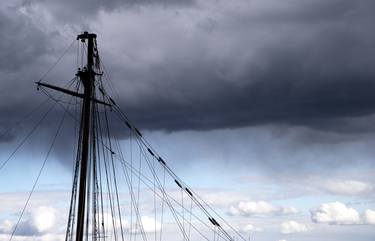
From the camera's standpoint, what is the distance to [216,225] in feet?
450

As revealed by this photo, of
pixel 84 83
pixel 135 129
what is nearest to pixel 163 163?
pixel 135 129

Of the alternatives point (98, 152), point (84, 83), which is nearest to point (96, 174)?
point (98, 152)

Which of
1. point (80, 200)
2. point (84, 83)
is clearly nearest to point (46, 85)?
point (84, 83)

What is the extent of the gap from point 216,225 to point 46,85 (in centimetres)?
2722

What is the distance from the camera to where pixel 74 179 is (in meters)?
138

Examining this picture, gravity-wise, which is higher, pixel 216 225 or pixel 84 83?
pixel 84 83

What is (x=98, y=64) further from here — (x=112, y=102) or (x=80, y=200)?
(x=80, y=200)

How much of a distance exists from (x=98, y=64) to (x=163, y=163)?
605 inches

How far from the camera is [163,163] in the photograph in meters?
138

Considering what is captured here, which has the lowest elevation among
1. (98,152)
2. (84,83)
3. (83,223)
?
(83,223)

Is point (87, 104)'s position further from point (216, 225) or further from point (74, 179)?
point (216, 225)

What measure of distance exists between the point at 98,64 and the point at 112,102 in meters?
5.19

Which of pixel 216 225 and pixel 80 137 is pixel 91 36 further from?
pixel 216 225

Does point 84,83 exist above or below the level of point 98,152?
above
